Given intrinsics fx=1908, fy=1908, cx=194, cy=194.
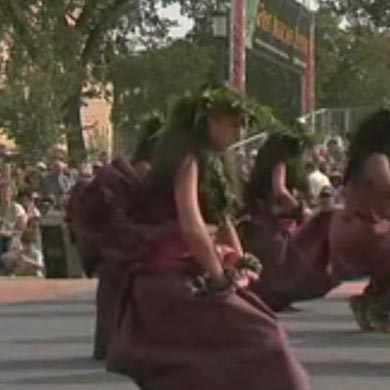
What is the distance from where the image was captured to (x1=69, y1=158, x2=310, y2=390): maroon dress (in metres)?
8.25

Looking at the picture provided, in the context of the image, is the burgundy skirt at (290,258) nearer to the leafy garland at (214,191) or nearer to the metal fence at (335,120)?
the leafy garland at (214,191)

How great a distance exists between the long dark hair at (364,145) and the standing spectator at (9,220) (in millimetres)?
11327

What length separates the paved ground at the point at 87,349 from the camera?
38.6ft

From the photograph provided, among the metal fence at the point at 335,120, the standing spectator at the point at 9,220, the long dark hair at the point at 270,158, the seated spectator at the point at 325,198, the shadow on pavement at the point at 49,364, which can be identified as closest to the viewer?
the shadow on pavement at the point at 49,364

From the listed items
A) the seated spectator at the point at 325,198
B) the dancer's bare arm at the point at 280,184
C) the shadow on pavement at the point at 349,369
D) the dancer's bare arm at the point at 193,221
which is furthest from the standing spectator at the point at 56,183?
the dancer's bare arm at the point at 193,221

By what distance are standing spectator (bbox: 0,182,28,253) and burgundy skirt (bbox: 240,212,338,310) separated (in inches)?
263

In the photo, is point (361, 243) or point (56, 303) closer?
point (361, 243)

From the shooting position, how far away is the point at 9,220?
22.5 m

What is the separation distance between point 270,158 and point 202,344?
7141mm

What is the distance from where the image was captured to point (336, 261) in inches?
481

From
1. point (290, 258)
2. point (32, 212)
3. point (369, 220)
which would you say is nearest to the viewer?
point (369, 220)

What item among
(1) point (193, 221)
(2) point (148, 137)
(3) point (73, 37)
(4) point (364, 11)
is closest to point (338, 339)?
(2) point (148, 137)

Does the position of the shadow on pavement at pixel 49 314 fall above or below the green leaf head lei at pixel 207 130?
below

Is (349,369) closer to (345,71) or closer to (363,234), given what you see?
(363,234)
